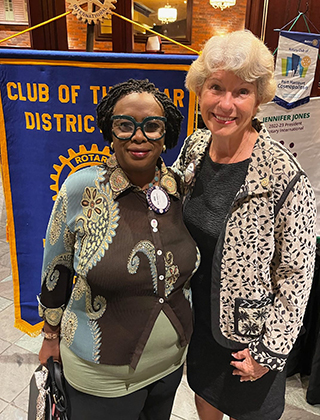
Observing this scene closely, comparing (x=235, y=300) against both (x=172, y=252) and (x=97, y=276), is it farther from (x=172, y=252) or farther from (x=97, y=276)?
(x=97, y=276)

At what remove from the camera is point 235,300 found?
1.40m

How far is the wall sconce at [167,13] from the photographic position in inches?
393

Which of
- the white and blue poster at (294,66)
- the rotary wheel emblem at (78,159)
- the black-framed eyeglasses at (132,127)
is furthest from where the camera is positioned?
the white and blue poster at (294,66)

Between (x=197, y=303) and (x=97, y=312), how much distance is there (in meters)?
0.49

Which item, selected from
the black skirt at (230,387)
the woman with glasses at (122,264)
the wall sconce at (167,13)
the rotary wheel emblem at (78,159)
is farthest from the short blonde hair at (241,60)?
the wall sconce at (167,13)

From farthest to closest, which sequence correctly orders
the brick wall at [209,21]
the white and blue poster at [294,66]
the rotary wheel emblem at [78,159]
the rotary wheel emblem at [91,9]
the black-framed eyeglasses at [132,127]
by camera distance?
the brick wall at [209,21]
the white and blue poster at [294,66]
the rotary wheel emblem at [78,159]
the rotary wheel emblem at [91,9]
the black-framed eyeglasses at [132,127]

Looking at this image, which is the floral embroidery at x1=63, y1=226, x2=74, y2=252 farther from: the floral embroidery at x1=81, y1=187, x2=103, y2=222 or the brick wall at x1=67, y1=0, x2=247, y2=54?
the brick wall at x1=67, y1=0, x2=247, y2=54

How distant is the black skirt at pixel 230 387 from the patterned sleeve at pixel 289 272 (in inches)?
6.2

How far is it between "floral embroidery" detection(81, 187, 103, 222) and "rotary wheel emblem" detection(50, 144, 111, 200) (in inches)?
32.5

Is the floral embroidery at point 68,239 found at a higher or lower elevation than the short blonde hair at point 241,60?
lower

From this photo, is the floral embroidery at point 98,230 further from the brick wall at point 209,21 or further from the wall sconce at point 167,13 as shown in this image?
the wall sconce at point 167,13

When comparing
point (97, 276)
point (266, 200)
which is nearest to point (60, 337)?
point (97, 276)

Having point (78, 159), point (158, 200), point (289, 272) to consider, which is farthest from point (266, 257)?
point (78, 159)

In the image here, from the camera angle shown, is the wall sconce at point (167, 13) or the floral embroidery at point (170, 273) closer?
the floral embroidery at point (170, 273)
